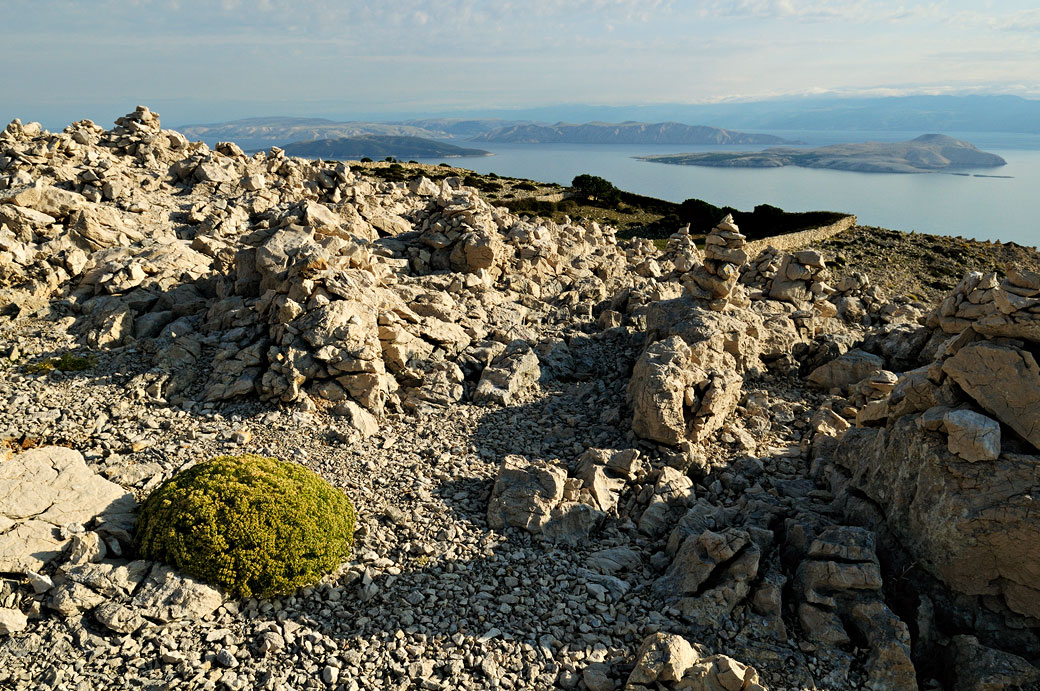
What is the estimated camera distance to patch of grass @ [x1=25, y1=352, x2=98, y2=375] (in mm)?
18391

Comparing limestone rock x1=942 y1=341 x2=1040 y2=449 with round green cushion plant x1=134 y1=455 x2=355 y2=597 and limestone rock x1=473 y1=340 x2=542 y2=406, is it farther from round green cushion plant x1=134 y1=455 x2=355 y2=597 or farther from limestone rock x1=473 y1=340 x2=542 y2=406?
round green cushion plant x1=134 y1=455 x2=355 y2=597

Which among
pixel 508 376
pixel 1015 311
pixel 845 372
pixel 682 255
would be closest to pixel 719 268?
pixel 845 372

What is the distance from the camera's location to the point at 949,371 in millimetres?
13586

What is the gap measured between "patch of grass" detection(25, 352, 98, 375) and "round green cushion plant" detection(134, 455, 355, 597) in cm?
884

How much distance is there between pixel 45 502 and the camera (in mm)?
12266

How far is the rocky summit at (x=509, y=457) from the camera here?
10.8 meters

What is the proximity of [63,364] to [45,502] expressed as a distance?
8.24 meters

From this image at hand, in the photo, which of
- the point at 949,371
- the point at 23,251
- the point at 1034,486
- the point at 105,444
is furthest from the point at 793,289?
the point at 23,251

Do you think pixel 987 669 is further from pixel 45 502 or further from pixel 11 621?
pixel 45 502

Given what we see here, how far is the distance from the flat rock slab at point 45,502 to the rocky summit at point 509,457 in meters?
0.06

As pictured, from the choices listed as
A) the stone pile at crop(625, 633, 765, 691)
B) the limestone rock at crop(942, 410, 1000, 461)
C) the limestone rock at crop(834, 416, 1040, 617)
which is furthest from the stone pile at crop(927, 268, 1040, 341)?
the stone pile at crop(625, 633, 765, 691)

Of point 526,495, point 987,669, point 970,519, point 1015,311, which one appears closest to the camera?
point 987,669

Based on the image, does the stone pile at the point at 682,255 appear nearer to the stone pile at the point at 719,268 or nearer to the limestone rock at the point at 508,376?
the stone pile at the point at 719,268

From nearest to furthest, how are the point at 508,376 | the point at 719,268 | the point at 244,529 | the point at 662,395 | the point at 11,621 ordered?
1. the point at 11,621
2. the point at 244,529
3. the point at 662,395
4. the point at 508,376
5. the point at 719,268
